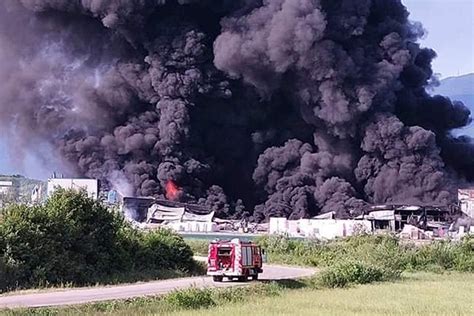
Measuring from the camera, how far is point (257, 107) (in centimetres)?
8606

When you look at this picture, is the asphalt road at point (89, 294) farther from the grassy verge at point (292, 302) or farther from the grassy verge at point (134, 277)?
the grassy verge at point (292, 302)

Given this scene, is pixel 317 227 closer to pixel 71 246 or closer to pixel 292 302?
pixel 71 246

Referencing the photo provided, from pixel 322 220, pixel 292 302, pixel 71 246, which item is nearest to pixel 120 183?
pixel 322 220

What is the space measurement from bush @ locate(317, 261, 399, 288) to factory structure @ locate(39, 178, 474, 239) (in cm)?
2915

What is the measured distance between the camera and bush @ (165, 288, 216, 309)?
2475 centimetres

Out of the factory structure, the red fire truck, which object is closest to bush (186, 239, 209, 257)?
the factory structure

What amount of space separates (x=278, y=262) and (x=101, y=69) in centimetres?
4559

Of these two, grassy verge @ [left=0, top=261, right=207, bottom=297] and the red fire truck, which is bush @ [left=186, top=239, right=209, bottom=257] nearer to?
grassy verge @ [left=0, top=261, right=207, bottom=297]

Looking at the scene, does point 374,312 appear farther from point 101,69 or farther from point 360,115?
point 101,69

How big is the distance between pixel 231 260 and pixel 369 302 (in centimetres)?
889

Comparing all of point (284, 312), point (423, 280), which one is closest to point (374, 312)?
point (284, 312)

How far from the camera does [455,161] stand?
8456 cm

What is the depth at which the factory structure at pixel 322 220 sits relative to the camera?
72.9 metres

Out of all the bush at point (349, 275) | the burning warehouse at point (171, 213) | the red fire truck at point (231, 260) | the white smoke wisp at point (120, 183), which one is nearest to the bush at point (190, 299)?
the red fire truck at point (231, 260)
